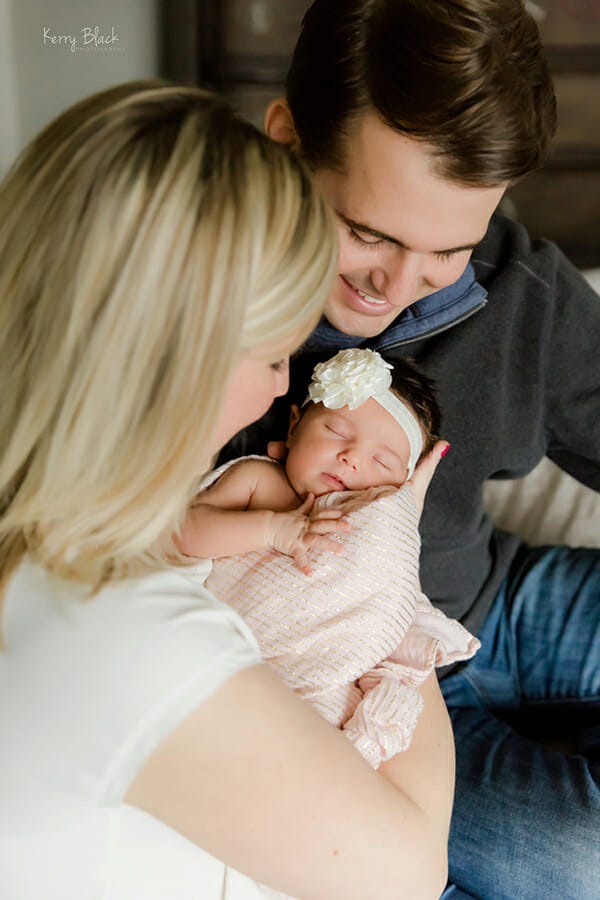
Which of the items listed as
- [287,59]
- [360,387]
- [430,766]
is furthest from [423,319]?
[287,59]

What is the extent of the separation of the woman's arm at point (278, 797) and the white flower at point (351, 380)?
1.67 feet

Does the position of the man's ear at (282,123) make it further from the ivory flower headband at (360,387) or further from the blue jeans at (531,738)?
the blue jeans at (531,738)

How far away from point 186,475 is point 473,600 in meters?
0.90

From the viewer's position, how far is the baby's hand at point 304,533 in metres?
1.10

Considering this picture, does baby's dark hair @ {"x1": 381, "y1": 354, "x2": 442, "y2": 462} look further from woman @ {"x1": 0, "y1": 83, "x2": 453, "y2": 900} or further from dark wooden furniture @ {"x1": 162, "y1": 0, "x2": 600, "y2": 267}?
dark wooden furniture @ {"x1": 162, "y1": 0, "x2": 600, "y2": 267}

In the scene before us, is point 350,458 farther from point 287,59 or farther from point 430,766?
point 287,59

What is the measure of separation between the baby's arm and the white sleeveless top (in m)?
0.30

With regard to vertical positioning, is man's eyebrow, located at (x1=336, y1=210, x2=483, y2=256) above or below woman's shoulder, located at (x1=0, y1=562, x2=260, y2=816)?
above

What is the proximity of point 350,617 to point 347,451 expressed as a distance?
24 centimetres

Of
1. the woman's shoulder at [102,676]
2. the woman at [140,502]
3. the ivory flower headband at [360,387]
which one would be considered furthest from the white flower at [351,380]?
the woman's shoulder at [102,676]

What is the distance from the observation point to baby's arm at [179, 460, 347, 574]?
1.10 metres

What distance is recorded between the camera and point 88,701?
28.2 inches

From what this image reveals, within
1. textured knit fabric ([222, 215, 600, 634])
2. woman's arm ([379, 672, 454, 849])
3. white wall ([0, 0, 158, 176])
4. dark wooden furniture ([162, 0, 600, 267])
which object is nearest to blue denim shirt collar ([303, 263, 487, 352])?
textured knit fabric ([222, 215, 600, 634])

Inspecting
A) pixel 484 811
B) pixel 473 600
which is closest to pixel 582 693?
pixel 473 600
